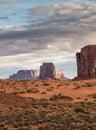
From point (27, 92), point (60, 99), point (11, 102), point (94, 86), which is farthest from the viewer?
point (94, 86)

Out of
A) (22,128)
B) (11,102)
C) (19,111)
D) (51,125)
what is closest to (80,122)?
(51,125)

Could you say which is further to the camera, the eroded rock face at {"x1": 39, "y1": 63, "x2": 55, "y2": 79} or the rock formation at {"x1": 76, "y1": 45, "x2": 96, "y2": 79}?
the eroded rock face at {"x1": 39, "y1": 63, "x2": 55, "y2": 79}

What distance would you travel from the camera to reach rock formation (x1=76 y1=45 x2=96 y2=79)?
116062mm

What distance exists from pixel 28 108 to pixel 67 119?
8382mm

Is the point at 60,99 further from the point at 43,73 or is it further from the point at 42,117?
the point at 43,73

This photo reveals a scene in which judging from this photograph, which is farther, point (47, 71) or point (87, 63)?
point (47, 71)

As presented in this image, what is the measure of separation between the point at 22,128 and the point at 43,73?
156861 millimetres

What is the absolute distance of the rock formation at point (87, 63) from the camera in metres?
116

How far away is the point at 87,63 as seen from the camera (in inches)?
4626

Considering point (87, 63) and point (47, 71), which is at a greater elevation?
point (87, 63)

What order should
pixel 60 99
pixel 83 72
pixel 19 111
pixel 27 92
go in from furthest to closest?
pixel 83 72 → pixel 27 92 → pixel 60 99 → pixel 19 111

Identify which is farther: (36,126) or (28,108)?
(28,108)

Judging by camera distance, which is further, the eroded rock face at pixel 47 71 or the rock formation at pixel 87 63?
the eroded rock face at pixel 47 71

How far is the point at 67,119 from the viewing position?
3219cm
